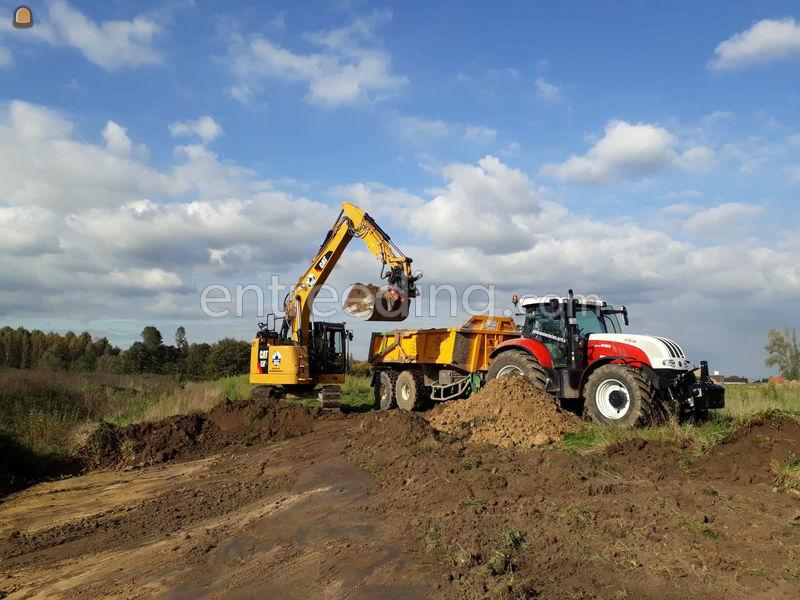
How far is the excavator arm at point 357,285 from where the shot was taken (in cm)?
1510

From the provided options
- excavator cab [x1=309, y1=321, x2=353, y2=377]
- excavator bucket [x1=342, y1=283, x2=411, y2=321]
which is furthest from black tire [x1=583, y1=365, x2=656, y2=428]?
excavator cab [x1=309, y1=321, x2=353, y2=377]

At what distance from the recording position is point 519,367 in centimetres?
1194

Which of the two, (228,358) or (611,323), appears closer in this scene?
(611,323)

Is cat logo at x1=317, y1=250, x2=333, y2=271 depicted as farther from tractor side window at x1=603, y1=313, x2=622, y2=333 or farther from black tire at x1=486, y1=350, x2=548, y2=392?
tractor side window at x1=603, y1=313, x2=622, y2=333

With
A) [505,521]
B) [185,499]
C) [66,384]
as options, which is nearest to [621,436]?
[505,521]

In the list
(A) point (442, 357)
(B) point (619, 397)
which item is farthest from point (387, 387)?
(B) point (619, 397)

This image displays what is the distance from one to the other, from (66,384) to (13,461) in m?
9.46

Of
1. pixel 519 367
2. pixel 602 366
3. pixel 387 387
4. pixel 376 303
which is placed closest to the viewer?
pixel 602 366

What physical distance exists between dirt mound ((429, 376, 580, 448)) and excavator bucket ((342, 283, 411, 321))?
4.79 meters

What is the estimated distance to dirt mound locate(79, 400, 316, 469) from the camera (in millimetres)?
12258

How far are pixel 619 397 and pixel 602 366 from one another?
0.59m

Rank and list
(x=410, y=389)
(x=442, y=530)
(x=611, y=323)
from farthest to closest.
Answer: (x=410, y=389), (x=611, y=323), (x=442, y=530)

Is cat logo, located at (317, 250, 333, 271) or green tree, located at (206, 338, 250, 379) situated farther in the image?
green tree, located at (206, 338, 250, 379)

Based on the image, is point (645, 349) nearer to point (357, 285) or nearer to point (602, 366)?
point (602, 366)
